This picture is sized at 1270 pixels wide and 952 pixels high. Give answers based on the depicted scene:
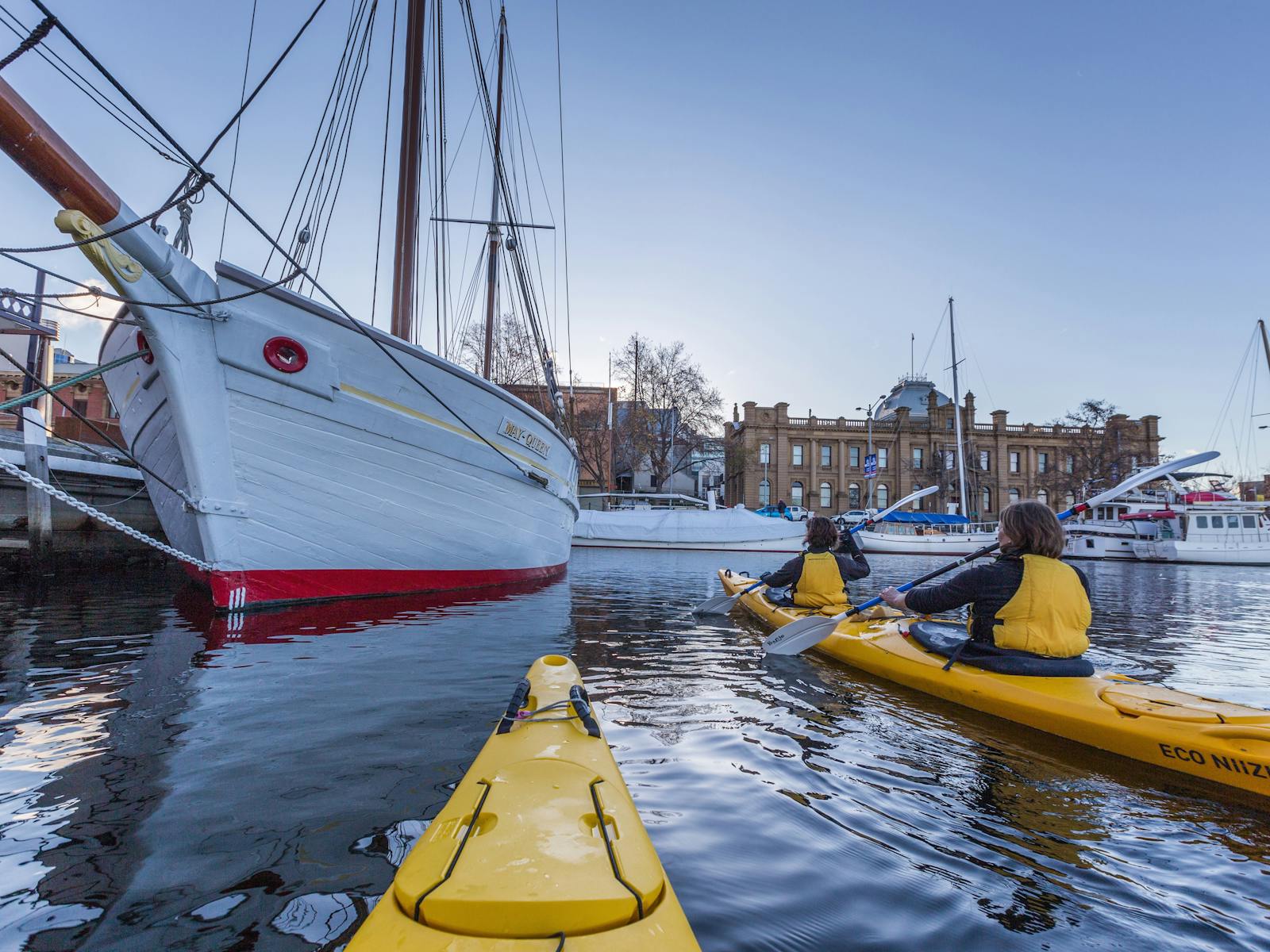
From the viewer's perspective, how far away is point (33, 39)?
4020 mm

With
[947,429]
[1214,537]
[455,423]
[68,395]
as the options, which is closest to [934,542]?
[1214,537]

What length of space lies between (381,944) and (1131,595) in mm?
17616

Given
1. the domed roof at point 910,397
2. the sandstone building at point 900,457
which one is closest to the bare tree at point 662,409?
the sandstone building at point 900,457

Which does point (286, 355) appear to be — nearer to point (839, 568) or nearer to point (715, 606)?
point (715, 606)

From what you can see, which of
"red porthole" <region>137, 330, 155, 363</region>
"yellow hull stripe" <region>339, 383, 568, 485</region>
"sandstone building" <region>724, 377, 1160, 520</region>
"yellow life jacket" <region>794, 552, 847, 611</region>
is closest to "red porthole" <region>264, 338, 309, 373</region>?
"yellow hull stripe" <region>339, 383, 568, 485</region>

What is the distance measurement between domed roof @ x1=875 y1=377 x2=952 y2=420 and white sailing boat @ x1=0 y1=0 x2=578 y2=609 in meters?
53.4

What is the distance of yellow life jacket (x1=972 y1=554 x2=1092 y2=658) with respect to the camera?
419 centimetres

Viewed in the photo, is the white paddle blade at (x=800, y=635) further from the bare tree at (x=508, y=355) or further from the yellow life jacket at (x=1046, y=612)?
the bare tree at (x=508, y=355)

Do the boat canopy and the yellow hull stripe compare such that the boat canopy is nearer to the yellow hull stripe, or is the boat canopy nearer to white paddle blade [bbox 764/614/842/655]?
the yellow hull stripe

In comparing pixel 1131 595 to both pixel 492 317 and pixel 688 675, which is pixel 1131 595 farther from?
pixel 492 317

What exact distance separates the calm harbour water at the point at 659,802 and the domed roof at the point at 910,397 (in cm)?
5535

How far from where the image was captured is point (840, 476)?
1983 inches

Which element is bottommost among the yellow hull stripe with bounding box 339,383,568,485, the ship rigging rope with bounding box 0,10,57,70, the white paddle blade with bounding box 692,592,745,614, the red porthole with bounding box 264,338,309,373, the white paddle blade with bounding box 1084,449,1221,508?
the white paddle blade with bounding box 692,592,745,614

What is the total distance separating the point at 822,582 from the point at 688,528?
894 inches
